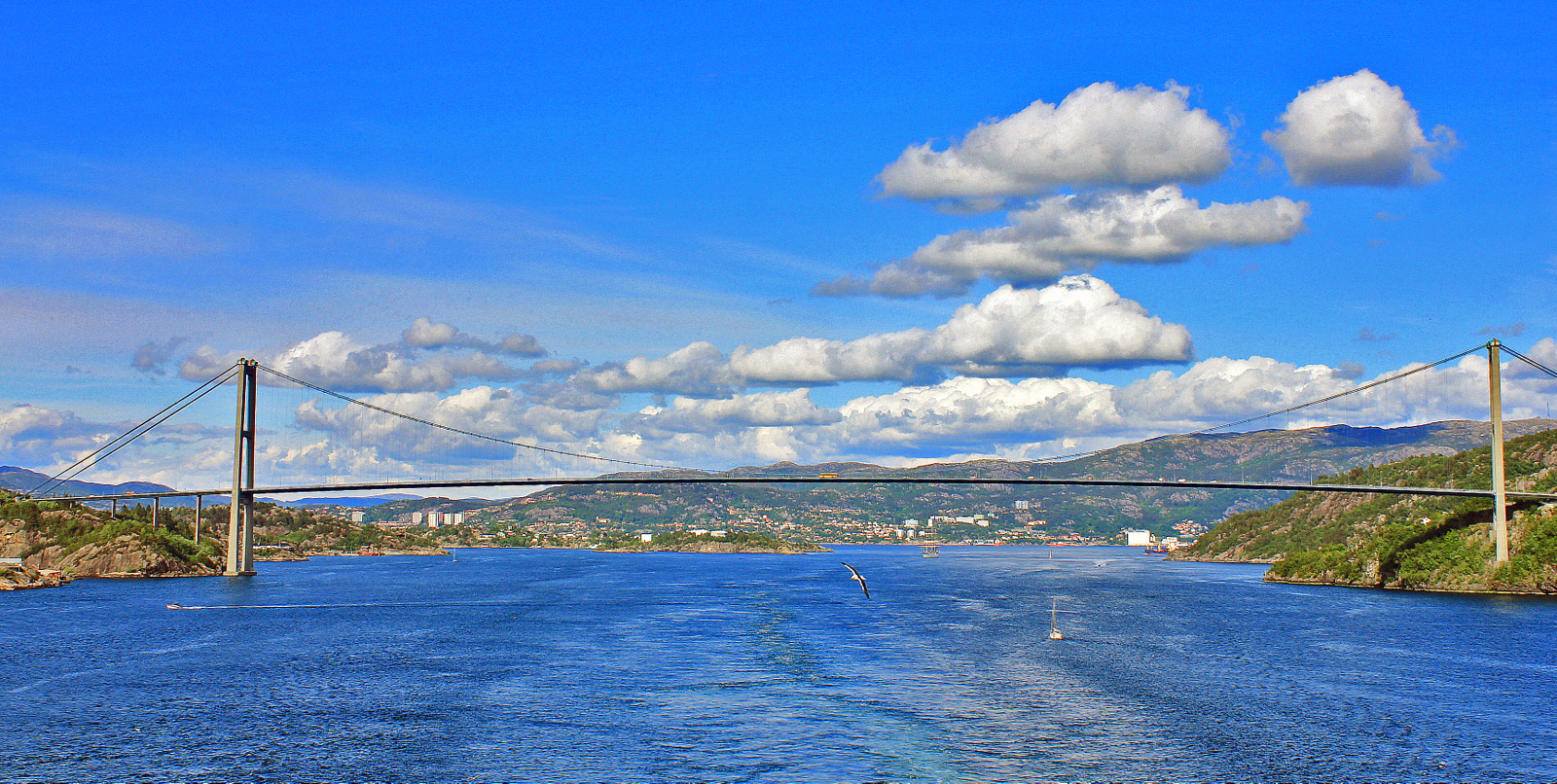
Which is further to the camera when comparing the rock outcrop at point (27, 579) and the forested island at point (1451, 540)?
the rock outcrop at point (27, 579)

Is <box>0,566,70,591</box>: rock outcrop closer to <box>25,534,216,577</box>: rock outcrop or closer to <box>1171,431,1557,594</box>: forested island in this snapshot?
<box>25,534,216,577</box>: rock outcrop

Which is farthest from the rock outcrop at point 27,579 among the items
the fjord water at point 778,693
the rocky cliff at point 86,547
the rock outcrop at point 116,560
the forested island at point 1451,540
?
the forested island at point 1451,540

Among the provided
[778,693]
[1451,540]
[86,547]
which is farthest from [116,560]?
[1451,540]

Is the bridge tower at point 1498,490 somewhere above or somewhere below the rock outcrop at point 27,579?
above

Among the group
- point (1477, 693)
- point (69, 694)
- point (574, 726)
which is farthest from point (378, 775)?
point (1477, 693)

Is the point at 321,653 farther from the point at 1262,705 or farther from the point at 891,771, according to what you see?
the point at 1262,705

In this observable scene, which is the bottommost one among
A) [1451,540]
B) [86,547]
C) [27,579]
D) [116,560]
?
[27,579]

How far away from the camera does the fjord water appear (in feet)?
113

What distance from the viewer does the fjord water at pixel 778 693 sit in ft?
113

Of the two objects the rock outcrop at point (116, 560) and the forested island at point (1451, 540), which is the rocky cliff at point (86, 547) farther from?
the forested island at point (1451, 540)

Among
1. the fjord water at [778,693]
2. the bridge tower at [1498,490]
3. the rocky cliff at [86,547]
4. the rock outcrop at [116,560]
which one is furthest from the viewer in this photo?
the rock outcrop at [116,560]

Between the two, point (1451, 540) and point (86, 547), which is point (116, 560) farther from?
point (1451, 540)

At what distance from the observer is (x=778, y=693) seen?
46125 millimetres

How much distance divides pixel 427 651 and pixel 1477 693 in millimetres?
51143
